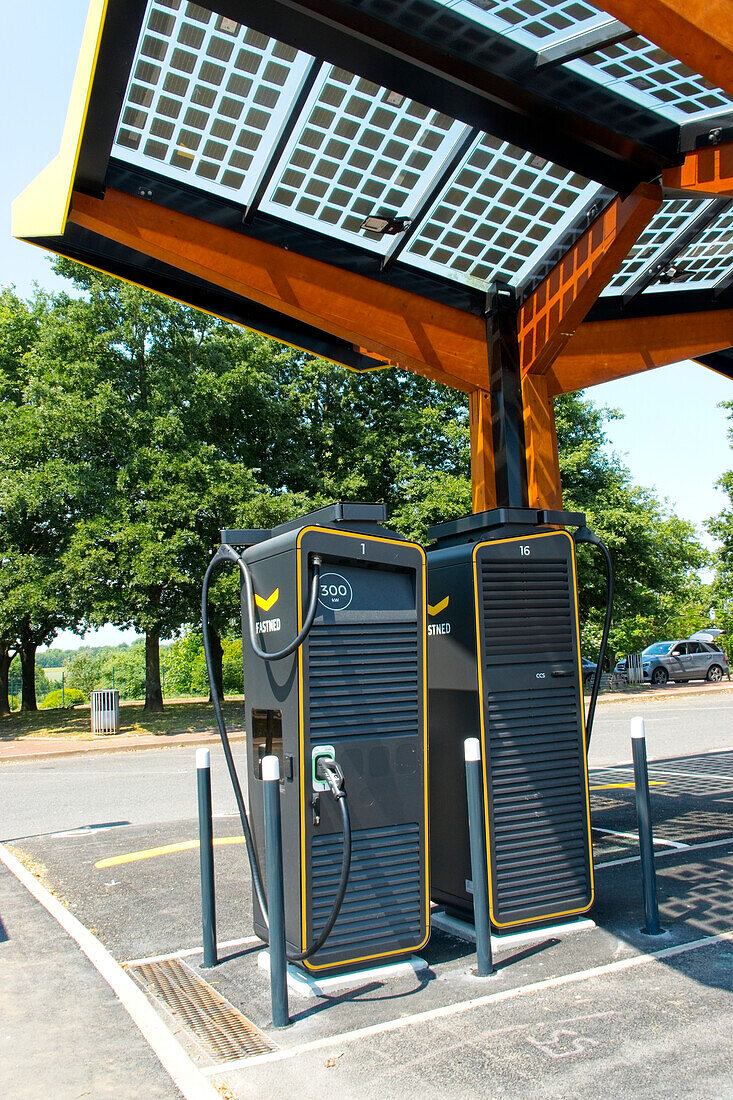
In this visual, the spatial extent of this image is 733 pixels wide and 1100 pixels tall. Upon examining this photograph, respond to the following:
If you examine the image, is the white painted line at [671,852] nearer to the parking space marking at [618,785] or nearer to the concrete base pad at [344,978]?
the concrete base pad at [344,978]

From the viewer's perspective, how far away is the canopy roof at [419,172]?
16.1 ft

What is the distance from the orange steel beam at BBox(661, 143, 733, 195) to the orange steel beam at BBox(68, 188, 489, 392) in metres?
2.24

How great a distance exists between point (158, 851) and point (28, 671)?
22.2 metres

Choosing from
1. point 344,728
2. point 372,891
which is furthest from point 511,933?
point 344,728

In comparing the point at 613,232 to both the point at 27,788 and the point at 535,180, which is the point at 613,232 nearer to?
the point at 535,180

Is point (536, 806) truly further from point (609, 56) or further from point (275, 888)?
point (609, 56)

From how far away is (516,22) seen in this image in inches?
192

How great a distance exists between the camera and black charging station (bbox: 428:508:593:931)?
4.81 meters

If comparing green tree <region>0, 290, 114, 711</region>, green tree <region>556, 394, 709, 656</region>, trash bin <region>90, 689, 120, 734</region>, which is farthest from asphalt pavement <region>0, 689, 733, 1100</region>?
green tree <region>556, 394, 709, 656</region>

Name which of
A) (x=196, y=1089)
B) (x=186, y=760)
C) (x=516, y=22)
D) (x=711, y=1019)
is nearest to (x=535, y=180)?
(x=516, y=22)

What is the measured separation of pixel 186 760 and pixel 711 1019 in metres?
13.1

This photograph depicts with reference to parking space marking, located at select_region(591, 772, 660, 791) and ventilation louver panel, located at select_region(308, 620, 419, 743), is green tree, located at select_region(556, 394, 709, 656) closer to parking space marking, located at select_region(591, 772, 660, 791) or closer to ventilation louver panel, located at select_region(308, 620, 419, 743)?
parking space marking, located at select_region(591, 772, 660, 791)

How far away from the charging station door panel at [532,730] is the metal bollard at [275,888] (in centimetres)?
130

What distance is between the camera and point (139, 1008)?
4129 millimetres
